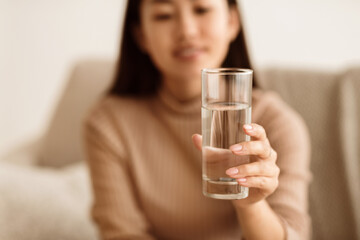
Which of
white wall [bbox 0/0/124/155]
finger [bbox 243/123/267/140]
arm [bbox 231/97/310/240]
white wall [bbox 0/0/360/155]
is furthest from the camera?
white wall [bbox 0/0/124/155]

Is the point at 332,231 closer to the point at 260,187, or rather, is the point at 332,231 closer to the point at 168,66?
the point at 168,66

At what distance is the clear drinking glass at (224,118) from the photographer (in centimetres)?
45

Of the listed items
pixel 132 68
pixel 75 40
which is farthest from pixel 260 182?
pixel 75 40

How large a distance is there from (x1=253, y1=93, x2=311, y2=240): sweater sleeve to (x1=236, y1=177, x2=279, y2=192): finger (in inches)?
2.1

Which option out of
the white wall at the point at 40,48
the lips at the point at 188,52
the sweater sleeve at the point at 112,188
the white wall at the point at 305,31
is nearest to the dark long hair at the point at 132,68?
the sweater sleeve at the point at 112,188

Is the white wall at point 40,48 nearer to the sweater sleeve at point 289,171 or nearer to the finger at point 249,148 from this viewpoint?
the sweater sleeve at point 289,171

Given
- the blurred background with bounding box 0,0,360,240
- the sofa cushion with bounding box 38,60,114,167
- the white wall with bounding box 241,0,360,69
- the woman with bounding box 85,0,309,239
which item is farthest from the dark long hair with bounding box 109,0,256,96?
the white wall with bounding box 241,0,360,69

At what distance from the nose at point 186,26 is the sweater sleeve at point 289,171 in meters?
0.16

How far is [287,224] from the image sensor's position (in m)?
0.60

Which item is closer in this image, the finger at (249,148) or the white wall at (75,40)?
the finger at (249,148)

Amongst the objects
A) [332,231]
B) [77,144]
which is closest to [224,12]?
[332,231]

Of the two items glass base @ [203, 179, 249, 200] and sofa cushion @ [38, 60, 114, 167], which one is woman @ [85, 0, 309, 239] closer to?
glass base @ [203, 179, 249, 200]

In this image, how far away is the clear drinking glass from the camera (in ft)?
1.48

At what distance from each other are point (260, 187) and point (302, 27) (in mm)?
1423
